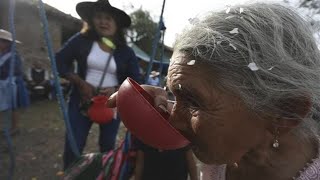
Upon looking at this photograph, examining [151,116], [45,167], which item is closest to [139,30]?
[45,167]

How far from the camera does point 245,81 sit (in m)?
1.16

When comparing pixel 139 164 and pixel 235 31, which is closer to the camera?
pixel 235 31

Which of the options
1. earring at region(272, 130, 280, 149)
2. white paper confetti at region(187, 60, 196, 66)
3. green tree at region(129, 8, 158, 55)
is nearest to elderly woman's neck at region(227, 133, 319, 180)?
earring at region(272, 130, 280, 149)

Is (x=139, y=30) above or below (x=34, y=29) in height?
below

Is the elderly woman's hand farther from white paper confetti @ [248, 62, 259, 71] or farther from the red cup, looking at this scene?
the red cup

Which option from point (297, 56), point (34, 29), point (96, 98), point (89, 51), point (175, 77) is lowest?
point (34, 29)

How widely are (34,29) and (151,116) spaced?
346 inches

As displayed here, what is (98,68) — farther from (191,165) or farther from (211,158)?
(211,158)

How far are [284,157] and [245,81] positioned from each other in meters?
0.36

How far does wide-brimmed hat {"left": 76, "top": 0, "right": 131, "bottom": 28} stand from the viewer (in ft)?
10.4

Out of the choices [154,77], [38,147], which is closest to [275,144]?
[38,147]

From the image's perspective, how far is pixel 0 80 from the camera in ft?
14.6

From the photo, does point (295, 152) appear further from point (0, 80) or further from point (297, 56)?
point (0, 80)

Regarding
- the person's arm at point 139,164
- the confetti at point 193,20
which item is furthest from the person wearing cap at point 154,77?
the confetti at point 193,20
